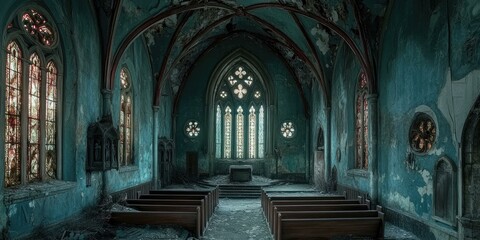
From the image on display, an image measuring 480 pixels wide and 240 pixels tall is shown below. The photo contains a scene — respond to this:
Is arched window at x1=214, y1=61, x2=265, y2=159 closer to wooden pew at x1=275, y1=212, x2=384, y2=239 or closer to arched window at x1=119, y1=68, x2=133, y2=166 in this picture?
arched window at x1=119, y1=68, x2=133, y2=166

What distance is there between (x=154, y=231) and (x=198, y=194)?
442cm

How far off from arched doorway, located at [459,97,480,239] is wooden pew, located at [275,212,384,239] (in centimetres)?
188

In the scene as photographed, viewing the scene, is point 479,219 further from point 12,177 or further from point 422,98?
point 12,177

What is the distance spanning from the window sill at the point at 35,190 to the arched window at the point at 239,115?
17000mm

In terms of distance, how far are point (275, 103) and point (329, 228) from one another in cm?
1723

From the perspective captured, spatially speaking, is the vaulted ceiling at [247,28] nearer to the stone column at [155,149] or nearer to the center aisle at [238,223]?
the stone column at [155,149]

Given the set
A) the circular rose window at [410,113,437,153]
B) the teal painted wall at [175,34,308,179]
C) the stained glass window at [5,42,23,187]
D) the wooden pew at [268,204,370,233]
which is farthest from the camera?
the teal painted wall at [175,34,308,179]

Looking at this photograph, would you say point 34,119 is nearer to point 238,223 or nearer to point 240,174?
point 238,223

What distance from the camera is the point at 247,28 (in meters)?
24.4

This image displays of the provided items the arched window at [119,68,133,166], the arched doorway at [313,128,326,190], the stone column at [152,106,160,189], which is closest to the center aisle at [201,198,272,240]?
the stone column at [152,106,160,189]

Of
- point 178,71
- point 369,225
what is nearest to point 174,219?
point 369,225

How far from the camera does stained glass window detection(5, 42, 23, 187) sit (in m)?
8.58

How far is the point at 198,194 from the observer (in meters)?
14.6

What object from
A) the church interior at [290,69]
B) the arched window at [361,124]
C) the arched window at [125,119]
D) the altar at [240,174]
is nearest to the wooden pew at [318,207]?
the church interior at [290,69]
